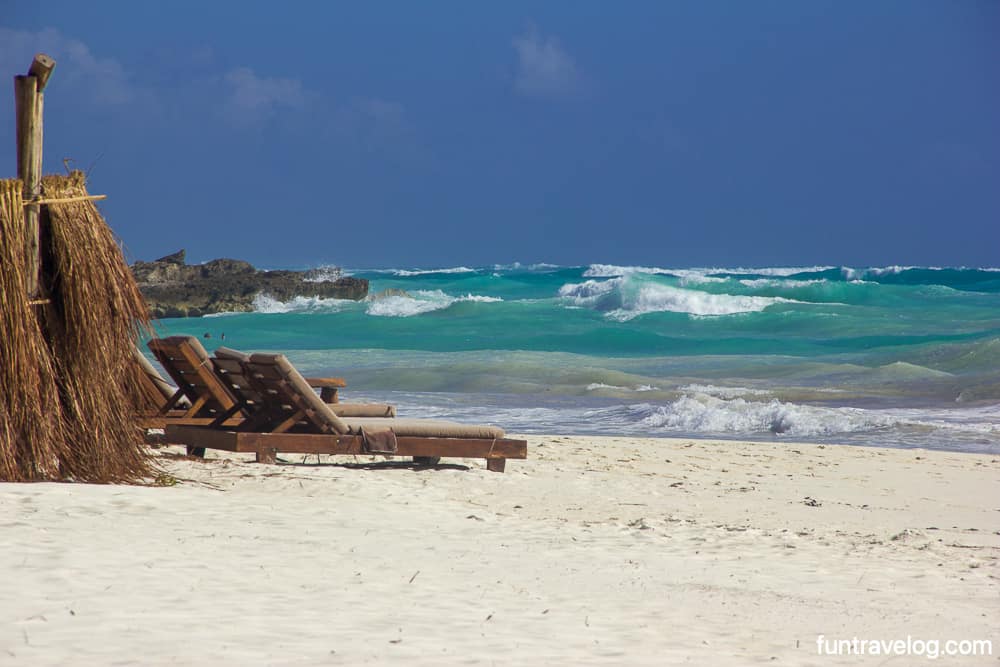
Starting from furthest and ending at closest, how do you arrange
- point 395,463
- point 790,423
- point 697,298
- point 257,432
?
point 697,298 < point 790,423 < point 395,463 < point 257,432

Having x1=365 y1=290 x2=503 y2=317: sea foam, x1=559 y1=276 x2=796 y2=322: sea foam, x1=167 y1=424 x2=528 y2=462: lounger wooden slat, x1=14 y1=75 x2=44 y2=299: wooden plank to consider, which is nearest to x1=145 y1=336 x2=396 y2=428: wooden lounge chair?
x1=167 y1=424 x2=528 y2=462: lounger wooden slat

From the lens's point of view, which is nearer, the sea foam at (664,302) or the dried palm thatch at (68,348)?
the dried palm thatch at (68,348)

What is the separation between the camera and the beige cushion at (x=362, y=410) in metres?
9.97

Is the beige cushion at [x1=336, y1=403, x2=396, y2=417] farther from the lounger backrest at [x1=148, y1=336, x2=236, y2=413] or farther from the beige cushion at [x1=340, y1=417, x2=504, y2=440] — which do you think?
the lounger backrest at [x1=148, y1=336, x2=236, y2=413]

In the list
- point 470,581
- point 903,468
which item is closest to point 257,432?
point 470,581

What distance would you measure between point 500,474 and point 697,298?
3295 centimetres

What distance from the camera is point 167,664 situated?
148 inches

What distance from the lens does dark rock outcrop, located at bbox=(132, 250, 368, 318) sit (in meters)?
41.1

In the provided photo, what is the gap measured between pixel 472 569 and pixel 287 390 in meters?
3.24

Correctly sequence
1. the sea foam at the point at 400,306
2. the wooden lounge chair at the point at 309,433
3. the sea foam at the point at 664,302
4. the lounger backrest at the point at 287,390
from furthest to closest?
1. the sea foam at the point at 400,306
2. the sea foam at the point at 664,302
3. the wooden lounge chair at the point at 309,433
4. the lounger backrest at the point at 287,390

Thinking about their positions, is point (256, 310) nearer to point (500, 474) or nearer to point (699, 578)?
point (500, 474)

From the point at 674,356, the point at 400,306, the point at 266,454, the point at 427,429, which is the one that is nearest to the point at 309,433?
the point at 266,454

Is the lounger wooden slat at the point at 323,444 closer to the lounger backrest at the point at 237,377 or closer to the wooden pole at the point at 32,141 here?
the lounger backrest at the point at 237,377

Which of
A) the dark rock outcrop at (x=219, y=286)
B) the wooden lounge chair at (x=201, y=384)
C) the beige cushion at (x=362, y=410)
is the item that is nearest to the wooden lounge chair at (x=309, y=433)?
the wooden lounge chair at (x=201, y=384)
